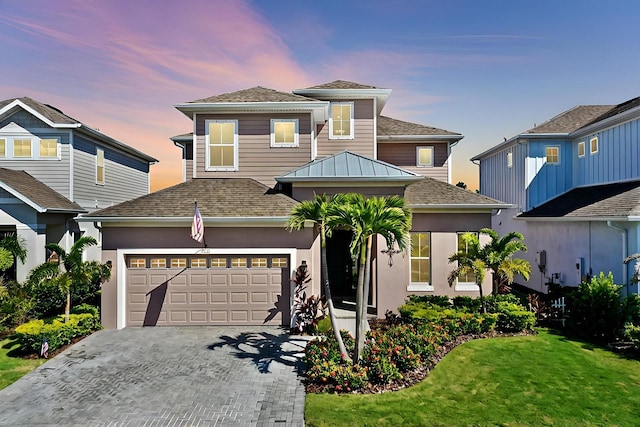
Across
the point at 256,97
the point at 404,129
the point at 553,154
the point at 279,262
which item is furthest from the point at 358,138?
the point at 553,154

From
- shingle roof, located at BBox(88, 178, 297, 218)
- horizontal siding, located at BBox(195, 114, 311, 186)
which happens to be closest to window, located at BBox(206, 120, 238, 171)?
horizontal siding, located at BBox(195, 114, 311, 186)

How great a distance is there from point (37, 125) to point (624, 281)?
2429cm

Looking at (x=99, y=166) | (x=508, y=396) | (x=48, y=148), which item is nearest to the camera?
(x=508, y=396)

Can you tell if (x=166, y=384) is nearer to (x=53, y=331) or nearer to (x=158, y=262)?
(x=53, y=331)

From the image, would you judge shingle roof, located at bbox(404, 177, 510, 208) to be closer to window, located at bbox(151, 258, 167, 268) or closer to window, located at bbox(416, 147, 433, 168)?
window, located at bbox(416, 147, 433, 168)

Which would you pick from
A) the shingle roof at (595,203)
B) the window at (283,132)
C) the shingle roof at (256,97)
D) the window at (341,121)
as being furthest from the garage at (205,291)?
the shingle roof at (595,203)

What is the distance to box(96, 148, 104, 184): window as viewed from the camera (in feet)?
58.3

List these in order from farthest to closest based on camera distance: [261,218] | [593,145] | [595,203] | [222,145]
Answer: [593,145] → [222,145] → [595,203] → [261,218]

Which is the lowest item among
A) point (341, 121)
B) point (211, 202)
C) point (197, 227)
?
point (197, 227)

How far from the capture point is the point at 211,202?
39.5ft

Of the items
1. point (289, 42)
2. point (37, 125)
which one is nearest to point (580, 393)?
point (289, 42)

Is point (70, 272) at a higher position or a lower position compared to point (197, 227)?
lower

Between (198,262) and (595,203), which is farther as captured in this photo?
(595,203)

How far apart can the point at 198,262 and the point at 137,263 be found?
2.02m
